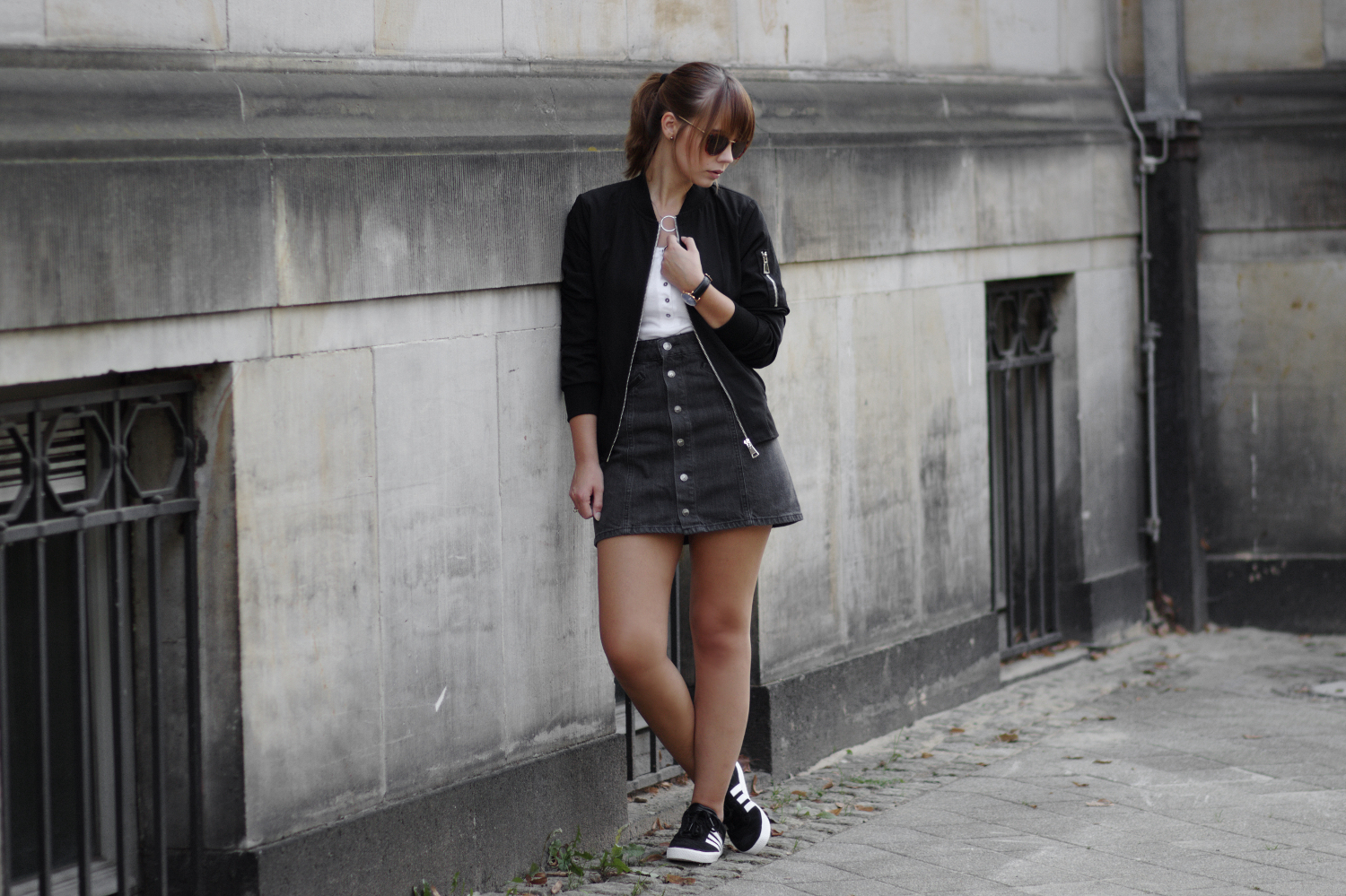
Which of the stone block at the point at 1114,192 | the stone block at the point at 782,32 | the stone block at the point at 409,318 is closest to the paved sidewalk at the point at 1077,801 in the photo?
the stone block at the point at 409,318

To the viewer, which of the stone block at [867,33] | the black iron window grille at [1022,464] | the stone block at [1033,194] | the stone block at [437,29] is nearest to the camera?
the stone block at [437,29]

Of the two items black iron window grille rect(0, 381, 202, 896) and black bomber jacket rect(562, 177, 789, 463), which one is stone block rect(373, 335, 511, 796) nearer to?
black bomber jacket rect(562, 177, 789, 463)

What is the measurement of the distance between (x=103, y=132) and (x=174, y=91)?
26 cm

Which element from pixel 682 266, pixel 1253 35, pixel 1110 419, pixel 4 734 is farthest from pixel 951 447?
pixel 4 734

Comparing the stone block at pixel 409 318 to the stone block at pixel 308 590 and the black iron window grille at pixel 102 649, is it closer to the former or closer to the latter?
the stone block at pixel 308 590

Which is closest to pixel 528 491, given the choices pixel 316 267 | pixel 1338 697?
pixel 316 267

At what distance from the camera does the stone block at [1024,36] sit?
7547 millimetres

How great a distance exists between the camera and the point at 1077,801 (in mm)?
5691

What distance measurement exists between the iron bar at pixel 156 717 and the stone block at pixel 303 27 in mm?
1209

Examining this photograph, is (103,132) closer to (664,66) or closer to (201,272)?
(201,272)

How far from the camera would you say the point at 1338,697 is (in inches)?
286

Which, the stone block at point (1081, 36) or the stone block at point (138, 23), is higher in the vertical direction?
the stone block at point (1081, 36)

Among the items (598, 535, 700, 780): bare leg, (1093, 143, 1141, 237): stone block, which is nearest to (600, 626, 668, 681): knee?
(598, 535, 700, 780): bare leg

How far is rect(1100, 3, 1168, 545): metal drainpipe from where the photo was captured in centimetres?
A: 845
